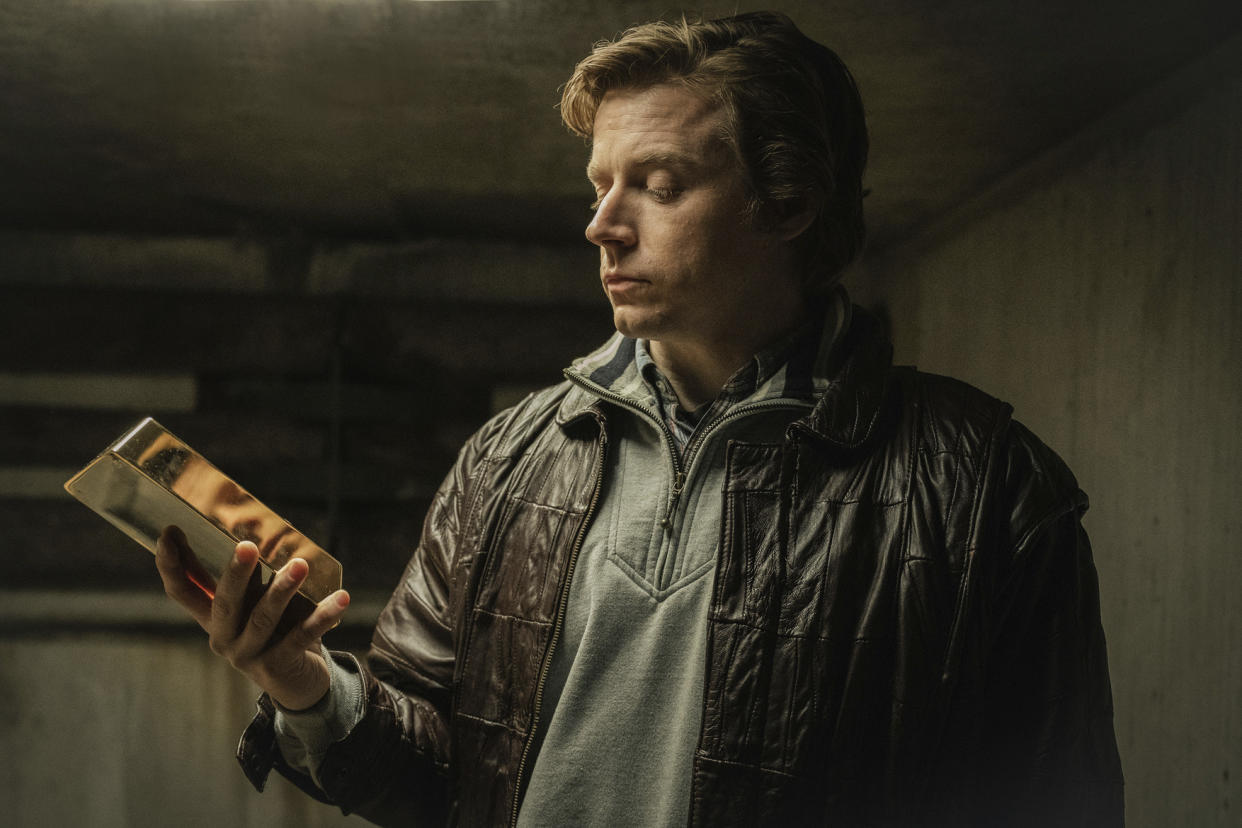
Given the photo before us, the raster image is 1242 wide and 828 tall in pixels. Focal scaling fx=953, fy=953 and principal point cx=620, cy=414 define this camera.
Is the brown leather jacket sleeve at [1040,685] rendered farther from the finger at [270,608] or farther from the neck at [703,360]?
the finger at [270,608]

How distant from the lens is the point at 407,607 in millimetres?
1019

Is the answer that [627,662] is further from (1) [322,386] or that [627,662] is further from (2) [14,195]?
(2) [14,195]

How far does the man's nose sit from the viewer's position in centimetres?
87

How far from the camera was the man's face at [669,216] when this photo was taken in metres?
0.87

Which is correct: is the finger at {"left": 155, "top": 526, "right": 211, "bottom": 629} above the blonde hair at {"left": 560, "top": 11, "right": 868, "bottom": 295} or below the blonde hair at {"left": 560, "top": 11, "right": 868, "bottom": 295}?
below

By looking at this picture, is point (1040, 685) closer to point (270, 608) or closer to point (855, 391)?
point (855, 391)

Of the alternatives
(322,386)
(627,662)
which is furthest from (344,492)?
(627,662)

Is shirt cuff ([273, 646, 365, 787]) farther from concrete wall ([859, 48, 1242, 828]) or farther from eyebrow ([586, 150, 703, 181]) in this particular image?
concrete wall ([859, 48, 1242, 828])

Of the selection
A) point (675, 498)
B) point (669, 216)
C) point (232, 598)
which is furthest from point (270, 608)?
point (669, 216)

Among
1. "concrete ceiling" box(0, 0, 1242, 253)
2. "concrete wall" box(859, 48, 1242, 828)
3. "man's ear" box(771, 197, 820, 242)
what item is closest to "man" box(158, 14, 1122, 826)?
"man's ear" box(771, 197, 820, 242)

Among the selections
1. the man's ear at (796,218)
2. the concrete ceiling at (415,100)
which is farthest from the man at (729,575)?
the concrete ceiling at (415,100)

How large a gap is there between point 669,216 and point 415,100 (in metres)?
0.47

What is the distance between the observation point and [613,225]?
0.87 meters

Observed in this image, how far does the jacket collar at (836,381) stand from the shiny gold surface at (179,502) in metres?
0.31
